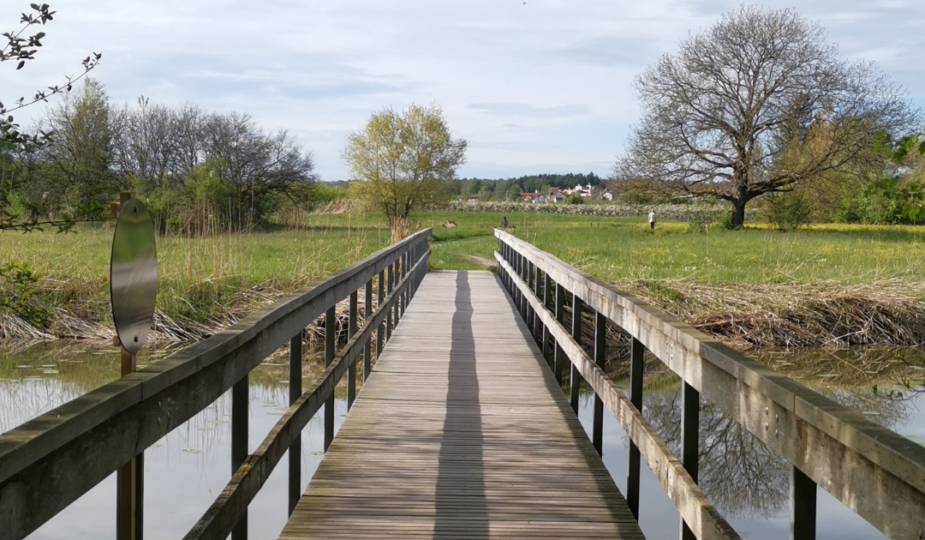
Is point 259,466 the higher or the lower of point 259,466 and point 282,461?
the higher

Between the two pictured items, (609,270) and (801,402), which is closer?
(801,402)

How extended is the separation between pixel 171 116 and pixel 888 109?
96.0 ft

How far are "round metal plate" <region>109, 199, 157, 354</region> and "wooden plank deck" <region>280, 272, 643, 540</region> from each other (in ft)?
4.39

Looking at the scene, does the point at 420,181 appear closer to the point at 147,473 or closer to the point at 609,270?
the point at 609,270

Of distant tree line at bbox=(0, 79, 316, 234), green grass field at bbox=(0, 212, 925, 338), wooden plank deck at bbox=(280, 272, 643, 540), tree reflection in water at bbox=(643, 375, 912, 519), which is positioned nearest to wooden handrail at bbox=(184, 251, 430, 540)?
wooden plank deck at bbox=(280, 272, 643, 540)

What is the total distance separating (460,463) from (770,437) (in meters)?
2.55

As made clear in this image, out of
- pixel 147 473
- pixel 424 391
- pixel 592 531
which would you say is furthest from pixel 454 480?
pixel 147 473

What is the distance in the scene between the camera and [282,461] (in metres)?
6.41

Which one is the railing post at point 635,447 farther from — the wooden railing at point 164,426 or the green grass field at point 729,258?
the green grass field at point 729,258

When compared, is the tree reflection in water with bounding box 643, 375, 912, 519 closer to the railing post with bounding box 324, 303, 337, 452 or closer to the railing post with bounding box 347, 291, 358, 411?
the railing post with bounding box 347, 291, 358, 411

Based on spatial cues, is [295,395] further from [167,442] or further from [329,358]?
[167,442]

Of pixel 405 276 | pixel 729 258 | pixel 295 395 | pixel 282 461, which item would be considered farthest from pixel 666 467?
pixel 729 258

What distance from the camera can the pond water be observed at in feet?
17.3

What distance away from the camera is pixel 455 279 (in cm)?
1627
